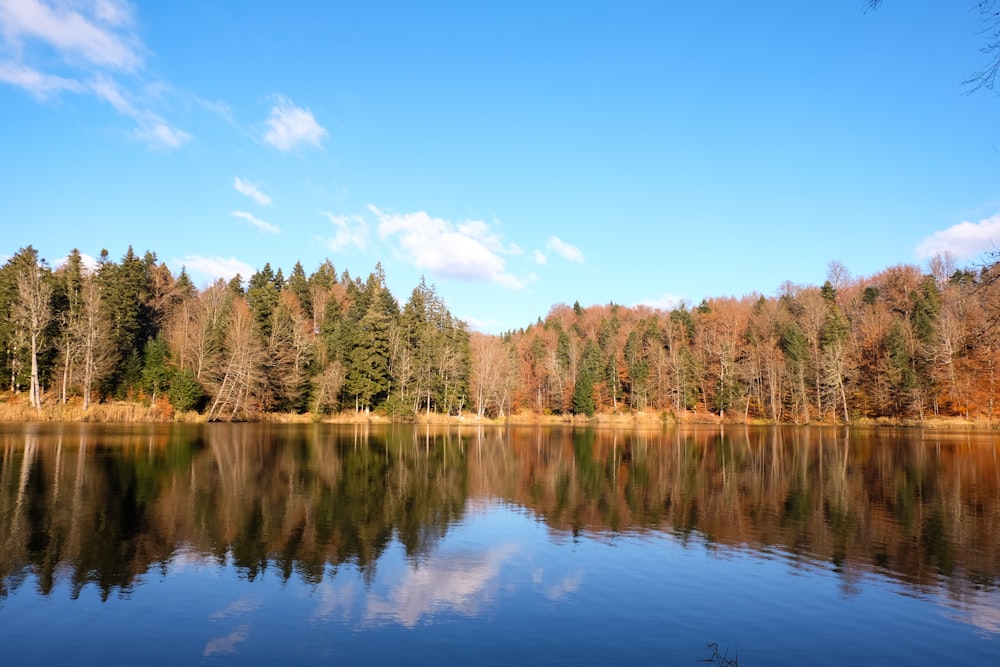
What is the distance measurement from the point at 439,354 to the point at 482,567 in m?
73.6

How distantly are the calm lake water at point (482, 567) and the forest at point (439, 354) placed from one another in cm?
4277

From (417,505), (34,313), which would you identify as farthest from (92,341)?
(417,505)

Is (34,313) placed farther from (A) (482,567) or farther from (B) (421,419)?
(A) (482,567)

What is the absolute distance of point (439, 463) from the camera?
34.2 metres

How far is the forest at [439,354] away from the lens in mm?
66188

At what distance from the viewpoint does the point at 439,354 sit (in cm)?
8700

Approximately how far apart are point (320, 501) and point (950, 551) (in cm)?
1821

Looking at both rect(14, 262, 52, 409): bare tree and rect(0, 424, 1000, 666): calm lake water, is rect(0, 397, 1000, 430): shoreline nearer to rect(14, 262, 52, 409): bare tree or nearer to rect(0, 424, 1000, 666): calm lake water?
rect(14, 262, 52, 409): bare tree

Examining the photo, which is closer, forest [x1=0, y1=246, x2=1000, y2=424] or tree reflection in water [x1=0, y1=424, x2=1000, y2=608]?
tree reflection in water [x1=0, y1=424, x2=1000, y2=608]

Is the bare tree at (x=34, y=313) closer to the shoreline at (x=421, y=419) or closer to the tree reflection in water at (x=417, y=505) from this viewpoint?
the shoreline at (x=421, y=419)

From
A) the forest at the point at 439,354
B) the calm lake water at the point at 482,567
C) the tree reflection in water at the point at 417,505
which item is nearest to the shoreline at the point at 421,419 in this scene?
the forest at the point at 439,354

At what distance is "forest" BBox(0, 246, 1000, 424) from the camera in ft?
217

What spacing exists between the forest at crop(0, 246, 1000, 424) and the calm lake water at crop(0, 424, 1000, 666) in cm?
4277

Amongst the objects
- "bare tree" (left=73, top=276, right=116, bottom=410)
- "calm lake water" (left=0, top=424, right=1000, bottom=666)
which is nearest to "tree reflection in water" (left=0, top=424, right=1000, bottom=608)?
→ "calm lake water" (left=0, top=424, right=1000, bottom=666)
